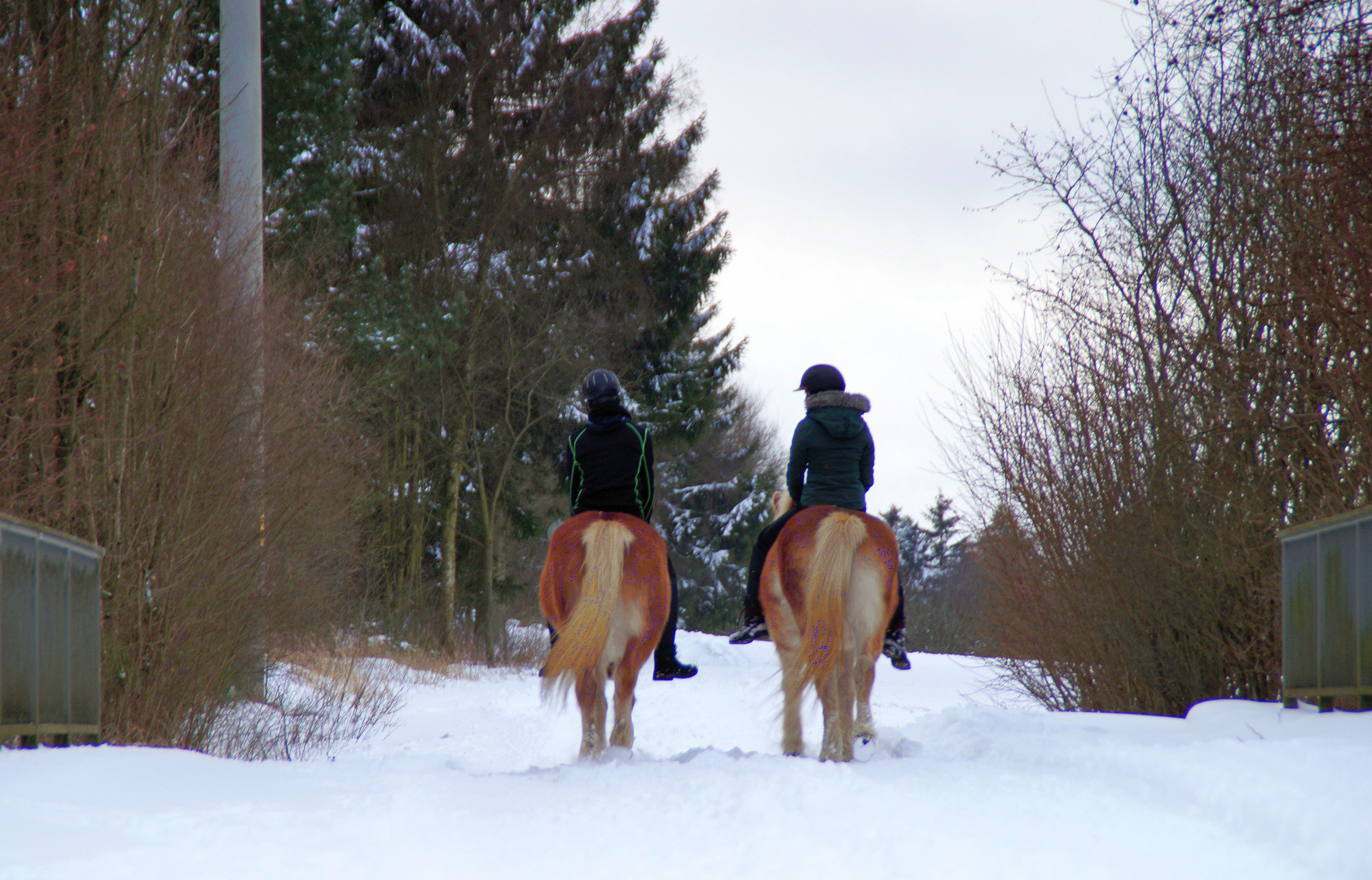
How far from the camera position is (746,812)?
188 inches

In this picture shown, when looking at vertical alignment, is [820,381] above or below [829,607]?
above

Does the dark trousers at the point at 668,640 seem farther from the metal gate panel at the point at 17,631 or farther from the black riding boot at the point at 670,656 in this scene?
the metal gate panel at the point at 17,631

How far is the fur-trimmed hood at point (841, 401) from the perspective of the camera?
7.35 m

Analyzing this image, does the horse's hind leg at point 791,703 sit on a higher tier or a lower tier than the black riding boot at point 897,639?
lower

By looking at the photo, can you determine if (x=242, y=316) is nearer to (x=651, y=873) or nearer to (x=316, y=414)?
(x=316, y=414)

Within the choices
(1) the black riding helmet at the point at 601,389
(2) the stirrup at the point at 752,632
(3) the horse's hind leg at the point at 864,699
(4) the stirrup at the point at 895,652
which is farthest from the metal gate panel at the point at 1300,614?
(1) the black riding helmet at the point at 601,389

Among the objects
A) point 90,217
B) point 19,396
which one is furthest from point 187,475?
point 90,217

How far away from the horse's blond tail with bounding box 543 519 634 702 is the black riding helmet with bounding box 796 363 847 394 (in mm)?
1553

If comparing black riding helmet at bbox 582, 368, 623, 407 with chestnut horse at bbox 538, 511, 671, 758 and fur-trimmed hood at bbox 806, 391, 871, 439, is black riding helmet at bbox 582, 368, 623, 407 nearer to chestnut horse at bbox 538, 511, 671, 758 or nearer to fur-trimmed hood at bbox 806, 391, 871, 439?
chestnut horse at bbox 538, 511, 671, 758

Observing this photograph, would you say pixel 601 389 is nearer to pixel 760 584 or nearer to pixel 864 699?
pixel 760 584

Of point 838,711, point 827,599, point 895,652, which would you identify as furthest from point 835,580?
point 895,652

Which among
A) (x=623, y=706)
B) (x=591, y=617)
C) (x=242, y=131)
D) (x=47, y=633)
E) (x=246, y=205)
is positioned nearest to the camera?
(x=47, y=633)

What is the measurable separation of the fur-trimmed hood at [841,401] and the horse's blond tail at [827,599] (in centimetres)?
93

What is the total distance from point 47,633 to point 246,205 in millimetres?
5084
